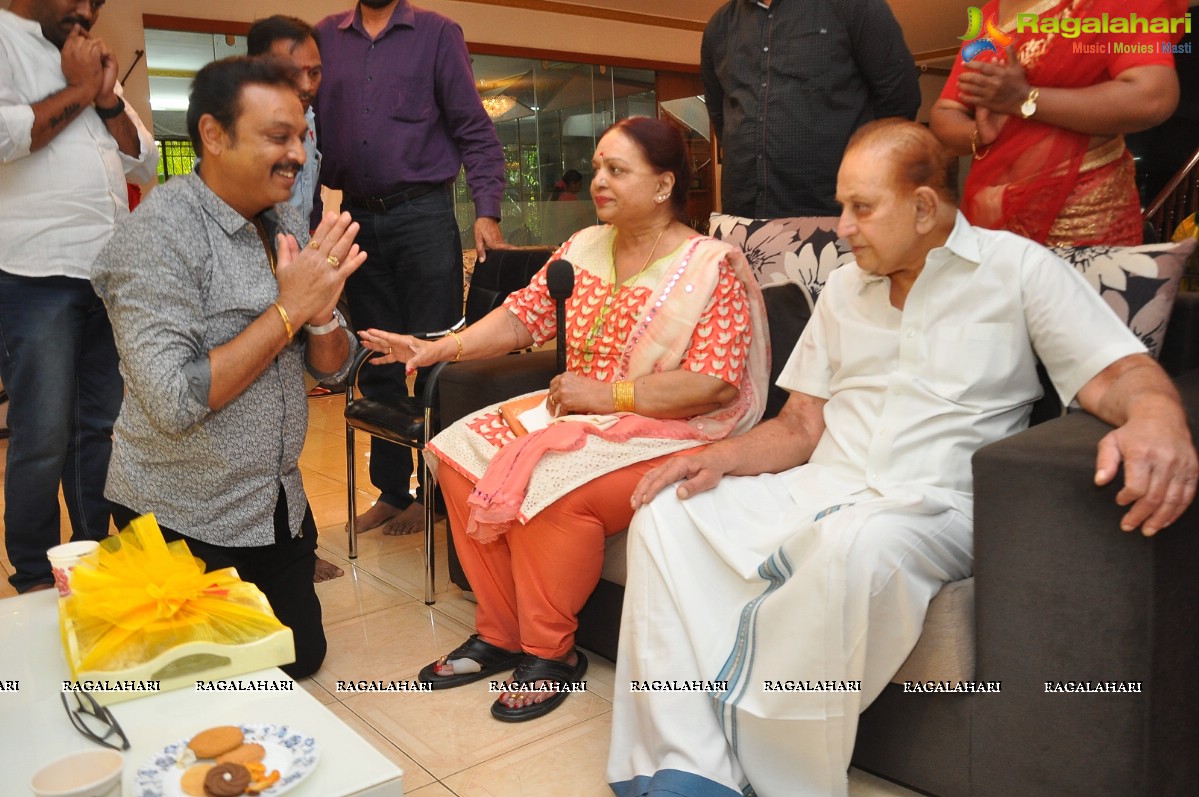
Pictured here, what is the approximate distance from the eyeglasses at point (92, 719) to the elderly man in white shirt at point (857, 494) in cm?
81

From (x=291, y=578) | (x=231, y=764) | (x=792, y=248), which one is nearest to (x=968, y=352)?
(x=792, y=248)

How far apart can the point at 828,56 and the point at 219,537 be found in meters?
1.97

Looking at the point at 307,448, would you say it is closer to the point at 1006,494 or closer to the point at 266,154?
the point at 266,154

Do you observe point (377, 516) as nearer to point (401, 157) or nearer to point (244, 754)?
point (401, 157)

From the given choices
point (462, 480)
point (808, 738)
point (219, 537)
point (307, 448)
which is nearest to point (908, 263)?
point (808, 738)

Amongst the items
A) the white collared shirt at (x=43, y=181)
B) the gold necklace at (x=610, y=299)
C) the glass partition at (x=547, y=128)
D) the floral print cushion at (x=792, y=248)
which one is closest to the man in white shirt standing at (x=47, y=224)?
the white collared shirt at (x=43, y=181)

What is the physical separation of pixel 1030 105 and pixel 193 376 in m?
1.75

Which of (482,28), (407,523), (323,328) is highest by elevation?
(482,28)

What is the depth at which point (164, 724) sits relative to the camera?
1.37m

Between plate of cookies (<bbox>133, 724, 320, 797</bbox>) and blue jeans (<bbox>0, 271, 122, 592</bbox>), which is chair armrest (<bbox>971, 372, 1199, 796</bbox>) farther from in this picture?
blue jeans (<bbox>0, 271, 122, 592</bbox>)

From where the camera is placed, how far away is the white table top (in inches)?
47.3

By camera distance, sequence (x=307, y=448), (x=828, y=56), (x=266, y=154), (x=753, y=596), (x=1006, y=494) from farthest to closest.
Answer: (x=307, y=448)
(x=828, y=56)
(x=266, y=154)
(x=753, y=596)
(x=1006, y=494)

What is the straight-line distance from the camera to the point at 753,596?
1747mm

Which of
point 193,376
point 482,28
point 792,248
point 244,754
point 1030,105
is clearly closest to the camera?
point 244,754
